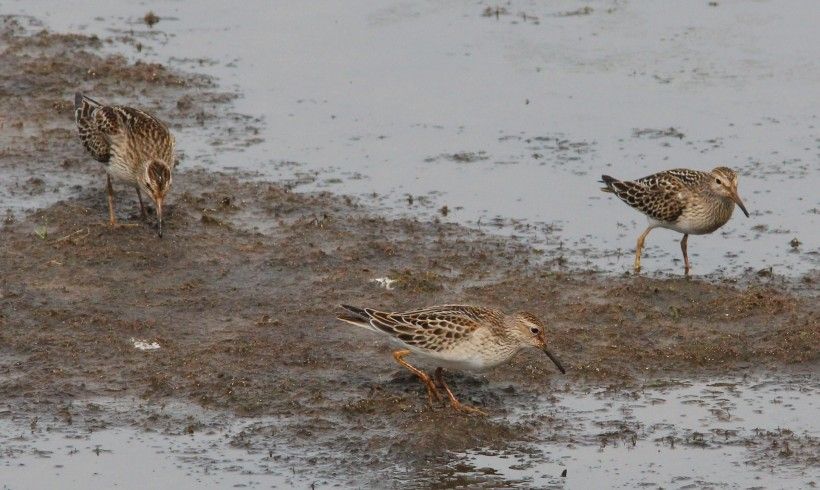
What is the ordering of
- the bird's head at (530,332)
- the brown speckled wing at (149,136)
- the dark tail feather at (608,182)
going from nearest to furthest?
the bird's head at (530,332) < the brown speckled wing at (149,136) < the dark tail feather at (608,182)

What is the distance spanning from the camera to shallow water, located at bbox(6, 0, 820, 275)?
1675cm

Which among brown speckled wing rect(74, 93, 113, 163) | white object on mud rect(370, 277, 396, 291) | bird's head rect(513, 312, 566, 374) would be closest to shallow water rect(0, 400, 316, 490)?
bird's head rect(513, 312, 566, 374)

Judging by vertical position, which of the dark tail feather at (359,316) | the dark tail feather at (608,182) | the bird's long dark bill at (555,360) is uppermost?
the dark tail feather at (359,316)

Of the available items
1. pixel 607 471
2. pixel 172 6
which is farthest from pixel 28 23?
pixel 607 471

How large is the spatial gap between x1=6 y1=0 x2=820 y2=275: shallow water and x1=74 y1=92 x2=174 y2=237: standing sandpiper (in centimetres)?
176

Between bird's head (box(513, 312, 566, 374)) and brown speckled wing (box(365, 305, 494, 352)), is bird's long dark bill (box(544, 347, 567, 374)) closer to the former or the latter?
bird's head (box(513, 312, 566, 374))

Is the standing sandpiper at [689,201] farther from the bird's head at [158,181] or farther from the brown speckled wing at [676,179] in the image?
the bird's head at [158,181]

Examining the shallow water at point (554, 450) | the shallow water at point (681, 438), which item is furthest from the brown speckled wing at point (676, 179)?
the shallow water at point (554, 450)

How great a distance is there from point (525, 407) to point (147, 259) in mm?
4809

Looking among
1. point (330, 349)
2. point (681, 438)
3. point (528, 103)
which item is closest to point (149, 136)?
point (330, 349)

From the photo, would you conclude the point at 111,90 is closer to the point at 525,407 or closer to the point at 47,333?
the point at 47,333

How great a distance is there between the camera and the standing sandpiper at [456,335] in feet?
39.7

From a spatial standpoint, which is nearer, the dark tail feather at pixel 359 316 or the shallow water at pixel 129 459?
the shallow water at pixel 129 459

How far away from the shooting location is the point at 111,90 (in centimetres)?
2058
